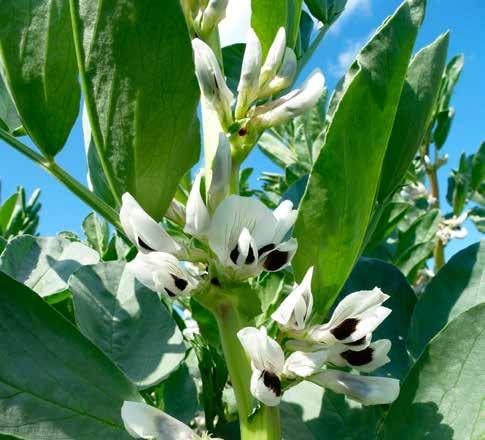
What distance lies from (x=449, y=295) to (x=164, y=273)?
0.52 meters

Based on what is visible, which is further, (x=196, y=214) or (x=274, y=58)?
(x=274, y=58)

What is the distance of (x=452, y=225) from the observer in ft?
9.55

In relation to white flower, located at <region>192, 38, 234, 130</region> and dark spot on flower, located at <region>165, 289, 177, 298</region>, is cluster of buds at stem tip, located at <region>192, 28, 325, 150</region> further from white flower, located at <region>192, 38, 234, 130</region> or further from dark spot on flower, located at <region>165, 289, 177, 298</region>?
dark spot on flower, located at <region>165, 289, 177, 298</region>

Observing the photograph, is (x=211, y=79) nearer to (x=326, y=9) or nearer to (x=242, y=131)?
(x=242, y=131)

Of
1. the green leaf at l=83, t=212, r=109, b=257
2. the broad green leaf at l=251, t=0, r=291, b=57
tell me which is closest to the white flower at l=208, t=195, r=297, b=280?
the broad green leaf at l=251, t=0, r=291, b=57

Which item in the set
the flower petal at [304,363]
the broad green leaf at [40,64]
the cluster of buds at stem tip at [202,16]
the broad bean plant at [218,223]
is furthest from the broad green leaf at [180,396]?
the cluster of buds at stem tip at [202,16]

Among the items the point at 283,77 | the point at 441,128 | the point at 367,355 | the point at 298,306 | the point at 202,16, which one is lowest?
the point at 441,128

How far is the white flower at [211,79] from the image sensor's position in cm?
78

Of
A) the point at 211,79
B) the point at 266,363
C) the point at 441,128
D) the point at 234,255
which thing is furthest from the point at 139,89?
the point at 441,128

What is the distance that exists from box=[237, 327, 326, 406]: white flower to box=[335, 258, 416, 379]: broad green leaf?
332 millimetres

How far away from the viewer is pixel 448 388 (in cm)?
77

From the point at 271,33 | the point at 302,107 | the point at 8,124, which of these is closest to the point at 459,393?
the point at 302,107

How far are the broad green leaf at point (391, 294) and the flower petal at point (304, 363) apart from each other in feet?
1.05

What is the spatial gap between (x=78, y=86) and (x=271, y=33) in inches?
11.7
